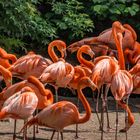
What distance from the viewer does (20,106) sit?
594 centimetres

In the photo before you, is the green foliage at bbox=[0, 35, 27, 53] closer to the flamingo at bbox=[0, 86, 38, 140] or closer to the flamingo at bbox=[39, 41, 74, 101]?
the flamingo at bbox=[39, 41, 74, 101]

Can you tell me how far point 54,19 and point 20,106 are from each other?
14.8ft

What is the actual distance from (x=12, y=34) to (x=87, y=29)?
1278 mm

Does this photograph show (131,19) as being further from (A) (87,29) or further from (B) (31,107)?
(B) (31,107)

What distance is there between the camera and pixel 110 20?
10.8 meters

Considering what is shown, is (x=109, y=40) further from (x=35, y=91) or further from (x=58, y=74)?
(x=35, y=91)

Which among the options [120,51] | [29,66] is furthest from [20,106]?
[120,51]

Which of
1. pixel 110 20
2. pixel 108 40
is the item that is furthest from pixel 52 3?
pixel 108 40

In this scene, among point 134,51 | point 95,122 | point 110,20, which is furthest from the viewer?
point 110,20

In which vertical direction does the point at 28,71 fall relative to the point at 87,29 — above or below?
below

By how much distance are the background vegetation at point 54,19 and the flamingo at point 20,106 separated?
3.39m

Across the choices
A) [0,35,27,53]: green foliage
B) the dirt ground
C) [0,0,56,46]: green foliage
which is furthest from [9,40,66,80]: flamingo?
[0,35,27,53]: green foliage

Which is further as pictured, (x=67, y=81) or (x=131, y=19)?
(x=131, y=19)

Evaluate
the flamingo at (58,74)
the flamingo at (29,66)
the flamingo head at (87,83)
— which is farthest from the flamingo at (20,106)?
the flamingo at (29,66)
